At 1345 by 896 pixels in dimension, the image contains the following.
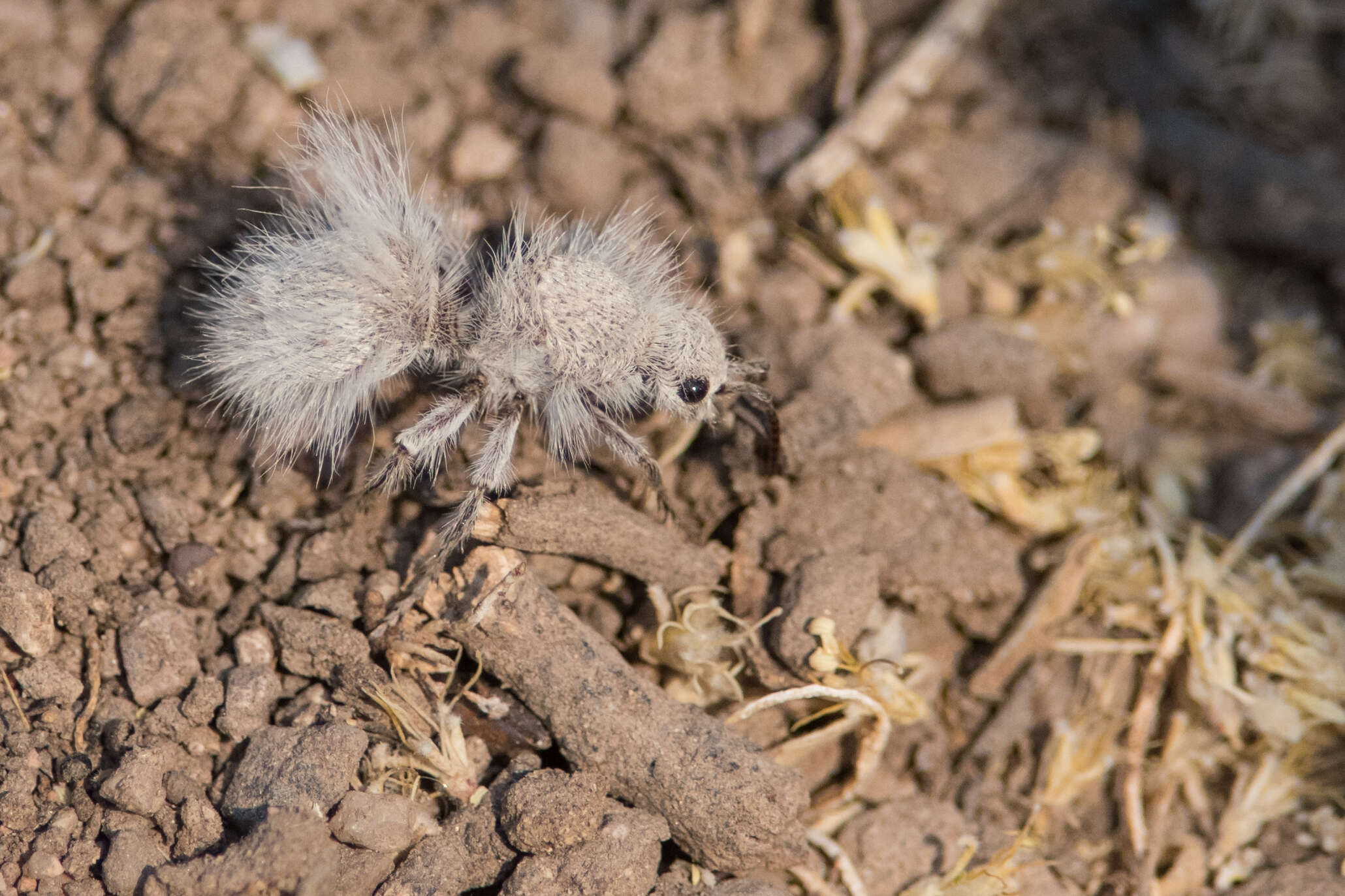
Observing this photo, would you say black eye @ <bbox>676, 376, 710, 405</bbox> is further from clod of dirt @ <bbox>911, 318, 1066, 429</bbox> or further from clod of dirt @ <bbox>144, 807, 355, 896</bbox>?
clod of dirt @ <bbox>144, 807, 355, 896</bbox>

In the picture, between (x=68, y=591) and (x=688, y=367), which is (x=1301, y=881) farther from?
(x=68, y=591)

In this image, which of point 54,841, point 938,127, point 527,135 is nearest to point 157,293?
point 527,135

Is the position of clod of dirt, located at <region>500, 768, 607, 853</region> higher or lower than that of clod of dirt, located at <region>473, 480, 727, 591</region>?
lower

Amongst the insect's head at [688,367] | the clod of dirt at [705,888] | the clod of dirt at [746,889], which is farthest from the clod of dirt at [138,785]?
the insect's head at [688,367]

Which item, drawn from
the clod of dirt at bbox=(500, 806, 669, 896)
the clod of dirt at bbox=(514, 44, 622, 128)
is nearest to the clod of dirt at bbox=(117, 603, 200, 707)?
the clod of dirt at bbox=(500, 806, 669, 896)

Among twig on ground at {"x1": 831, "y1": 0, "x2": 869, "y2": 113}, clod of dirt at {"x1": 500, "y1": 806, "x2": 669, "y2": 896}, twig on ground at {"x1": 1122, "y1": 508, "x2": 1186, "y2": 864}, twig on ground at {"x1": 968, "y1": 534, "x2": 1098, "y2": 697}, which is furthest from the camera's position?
twig on ground at {"x1": 831, "y1": 0, "x2": 869, "y2": 113}

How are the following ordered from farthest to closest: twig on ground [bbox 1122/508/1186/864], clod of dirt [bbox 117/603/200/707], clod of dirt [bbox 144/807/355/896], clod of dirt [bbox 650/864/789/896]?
twig on ground [bbox 1122/508/1186/864] < clod of dirt [bbox 117/603/200/707] < clod of dirt [bbox 650/864/789/896] < clod of dirt [bbox 144/807/355/896]

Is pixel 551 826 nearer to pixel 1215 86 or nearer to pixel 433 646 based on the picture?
pixel 433 646

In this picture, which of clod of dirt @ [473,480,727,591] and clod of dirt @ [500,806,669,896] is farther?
clod of dirt @ [473,480,727,591]
